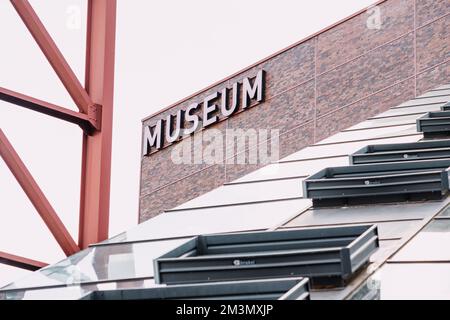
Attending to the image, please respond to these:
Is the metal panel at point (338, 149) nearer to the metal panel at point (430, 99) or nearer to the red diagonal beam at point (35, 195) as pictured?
the red diagonal beam at point (35, 195)

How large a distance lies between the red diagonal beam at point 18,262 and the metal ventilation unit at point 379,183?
4.37m

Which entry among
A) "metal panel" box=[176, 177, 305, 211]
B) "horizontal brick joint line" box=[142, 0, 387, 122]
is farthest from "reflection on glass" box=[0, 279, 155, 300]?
"horizontal brick joint line" box=[142, 0, 387, 122]

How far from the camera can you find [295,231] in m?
6.22

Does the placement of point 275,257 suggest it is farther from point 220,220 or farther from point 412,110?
point 412,110

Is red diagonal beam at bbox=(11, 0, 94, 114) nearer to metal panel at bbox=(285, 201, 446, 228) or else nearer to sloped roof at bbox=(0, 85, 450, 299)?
sloped roof at bbox=(0, 85, 450, 299)

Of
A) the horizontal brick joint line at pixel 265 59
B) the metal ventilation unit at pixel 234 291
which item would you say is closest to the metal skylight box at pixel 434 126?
the metal ventilation unit at pixel 234 291

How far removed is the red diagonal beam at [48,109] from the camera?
36.1 feet

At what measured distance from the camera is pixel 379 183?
780 cm

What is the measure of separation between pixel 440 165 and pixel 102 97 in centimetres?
533

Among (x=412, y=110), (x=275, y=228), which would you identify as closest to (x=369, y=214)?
(x=275, y=228)

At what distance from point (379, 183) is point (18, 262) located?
5313 mm

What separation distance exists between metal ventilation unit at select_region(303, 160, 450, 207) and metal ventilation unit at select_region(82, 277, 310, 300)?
2874 millimetres
